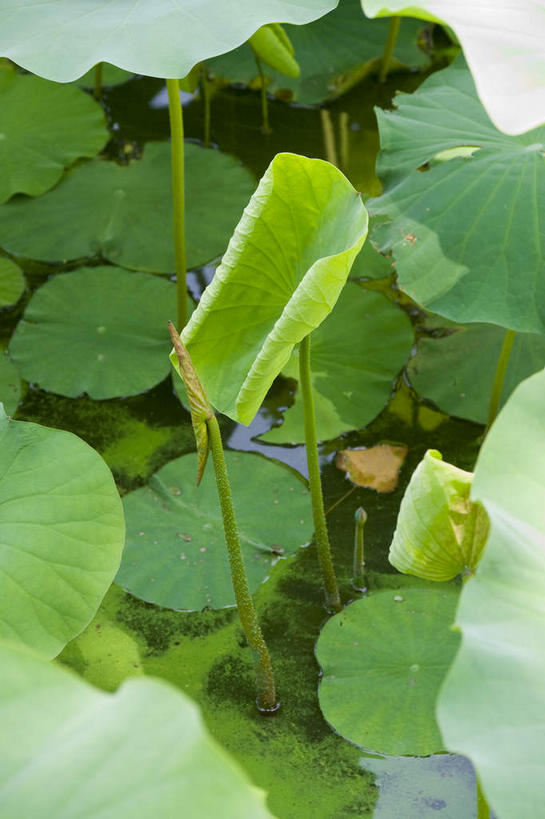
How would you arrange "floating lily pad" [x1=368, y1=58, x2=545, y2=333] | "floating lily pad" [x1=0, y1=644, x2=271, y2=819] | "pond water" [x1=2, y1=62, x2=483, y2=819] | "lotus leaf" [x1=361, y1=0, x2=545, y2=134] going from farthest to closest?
"floating lily pad" [x1=368, y1=58, x2=545, y2=333] < "pond water" [x1=2, y1=62, x2=483, y2=819] < "lotus leaf" [x1=361, y1=0, x2=545, y2=134] < "floating lily pad" [x1=0, y1=644, x2=271, y2=819]

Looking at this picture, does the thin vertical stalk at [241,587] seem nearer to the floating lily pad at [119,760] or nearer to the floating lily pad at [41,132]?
the floating lily pad at [119,760]

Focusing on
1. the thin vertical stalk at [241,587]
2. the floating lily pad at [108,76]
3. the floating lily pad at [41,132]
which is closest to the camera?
the thin vertical stalk at [241,587]

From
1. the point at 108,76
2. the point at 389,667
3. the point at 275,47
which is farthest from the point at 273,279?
the point at 108,76

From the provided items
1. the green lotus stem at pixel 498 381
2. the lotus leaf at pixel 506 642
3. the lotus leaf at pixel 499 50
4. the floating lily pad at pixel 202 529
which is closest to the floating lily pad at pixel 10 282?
the floating lily pad at pixel 202 529

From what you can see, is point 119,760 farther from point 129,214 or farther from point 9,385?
point 129,214

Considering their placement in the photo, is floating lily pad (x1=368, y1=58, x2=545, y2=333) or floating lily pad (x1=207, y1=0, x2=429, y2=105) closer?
floating lily pad (x1=368, y1=58, x2=545, y2=333)

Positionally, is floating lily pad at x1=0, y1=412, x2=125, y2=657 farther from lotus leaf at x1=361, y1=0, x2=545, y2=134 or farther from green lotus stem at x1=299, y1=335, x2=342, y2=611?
lotus leaf at x1=361, y1=0, x2=545, y2=134

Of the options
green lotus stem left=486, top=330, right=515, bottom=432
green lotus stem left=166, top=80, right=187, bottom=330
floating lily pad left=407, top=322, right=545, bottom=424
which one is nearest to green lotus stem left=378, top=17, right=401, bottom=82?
green lotus stem left=166, top=80, right=187, bottom=330
